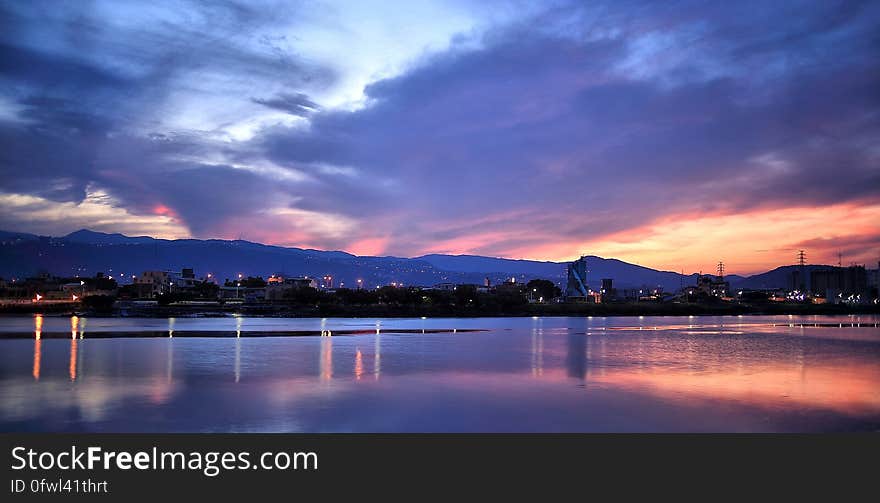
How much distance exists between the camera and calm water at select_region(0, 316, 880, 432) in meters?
13.1

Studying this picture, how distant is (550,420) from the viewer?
13.5 metres

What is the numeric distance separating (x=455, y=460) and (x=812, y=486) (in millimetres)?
5191

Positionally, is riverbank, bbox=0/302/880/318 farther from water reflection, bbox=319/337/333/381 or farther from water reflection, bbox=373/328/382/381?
water reflection, bbox=373/328/382/381

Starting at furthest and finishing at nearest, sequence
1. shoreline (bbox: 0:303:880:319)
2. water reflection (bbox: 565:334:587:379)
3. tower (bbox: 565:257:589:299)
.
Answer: tower (bbox: 565:257:589:299)
shoreline (bbox: 0:303:880:319)
water reflection (bbox: 565:334:587:379)

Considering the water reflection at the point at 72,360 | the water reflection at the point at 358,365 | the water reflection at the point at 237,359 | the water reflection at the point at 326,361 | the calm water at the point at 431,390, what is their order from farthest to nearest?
the water reflection at the point at 358,365 < the water reflection at the point at 326,361 < the water reflection at the point at 237,359 < the water reflection at the point at 72,360 < the calm water at the point at 431,390

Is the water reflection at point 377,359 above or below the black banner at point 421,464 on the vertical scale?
below

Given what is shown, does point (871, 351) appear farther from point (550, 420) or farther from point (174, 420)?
point (174, 420)

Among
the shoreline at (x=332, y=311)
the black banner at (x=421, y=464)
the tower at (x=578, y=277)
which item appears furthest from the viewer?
the tower at (x=578, y=277)

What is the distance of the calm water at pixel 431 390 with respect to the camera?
13.1 m

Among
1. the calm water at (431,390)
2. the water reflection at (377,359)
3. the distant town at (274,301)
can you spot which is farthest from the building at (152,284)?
the water reflection at (377,359)

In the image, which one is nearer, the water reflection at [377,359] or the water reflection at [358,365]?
the water reflection at [358,365]

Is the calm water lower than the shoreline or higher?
higher

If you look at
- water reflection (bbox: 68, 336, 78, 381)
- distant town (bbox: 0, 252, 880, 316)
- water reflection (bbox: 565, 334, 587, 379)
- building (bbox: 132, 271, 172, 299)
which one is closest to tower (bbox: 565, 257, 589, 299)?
distant town (bbox: 0, 252, 880, 316)

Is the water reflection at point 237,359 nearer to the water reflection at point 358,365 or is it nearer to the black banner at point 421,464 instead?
the water reflection at point 358,365
